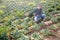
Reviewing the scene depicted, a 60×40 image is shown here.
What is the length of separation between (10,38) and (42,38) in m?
1.37

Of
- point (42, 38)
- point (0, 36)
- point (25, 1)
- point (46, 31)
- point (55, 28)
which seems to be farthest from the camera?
point (25, 1)

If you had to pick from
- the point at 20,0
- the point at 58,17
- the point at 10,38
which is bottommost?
the point at 20,0

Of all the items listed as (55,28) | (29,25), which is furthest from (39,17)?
(55,28)

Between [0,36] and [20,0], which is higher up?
[0,36]

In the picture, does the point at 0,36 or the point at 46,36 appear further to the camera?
the point at 46,36

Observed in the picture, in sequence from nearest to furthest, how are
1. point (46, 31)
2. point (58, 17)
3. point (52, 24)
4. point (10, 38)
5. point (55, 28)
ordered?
point (10, 38) → point (46, 31) → point (55, 28) → point (52, 24) → point (58, 17)

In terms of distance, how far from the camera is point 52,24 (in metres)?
10.5

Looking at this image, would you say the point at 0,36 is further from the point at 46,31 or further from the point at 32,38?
the point at 46,31

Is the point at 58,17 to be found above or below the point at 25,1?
above

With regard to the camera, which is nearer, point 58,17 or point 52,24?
point 52,24


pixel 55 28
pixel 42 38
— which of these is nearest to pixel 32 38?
pixel 42 38

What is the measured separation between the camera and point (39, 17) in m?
11.0

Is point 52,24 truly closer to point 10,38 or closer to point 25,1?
point 10,38

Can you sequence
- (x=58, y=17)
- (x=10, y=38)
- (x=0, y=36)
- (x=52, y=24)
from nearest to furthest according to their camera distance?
(x=0, y=36), (x=10, y=38), (x=52, y=24), (x=58, y=17)
